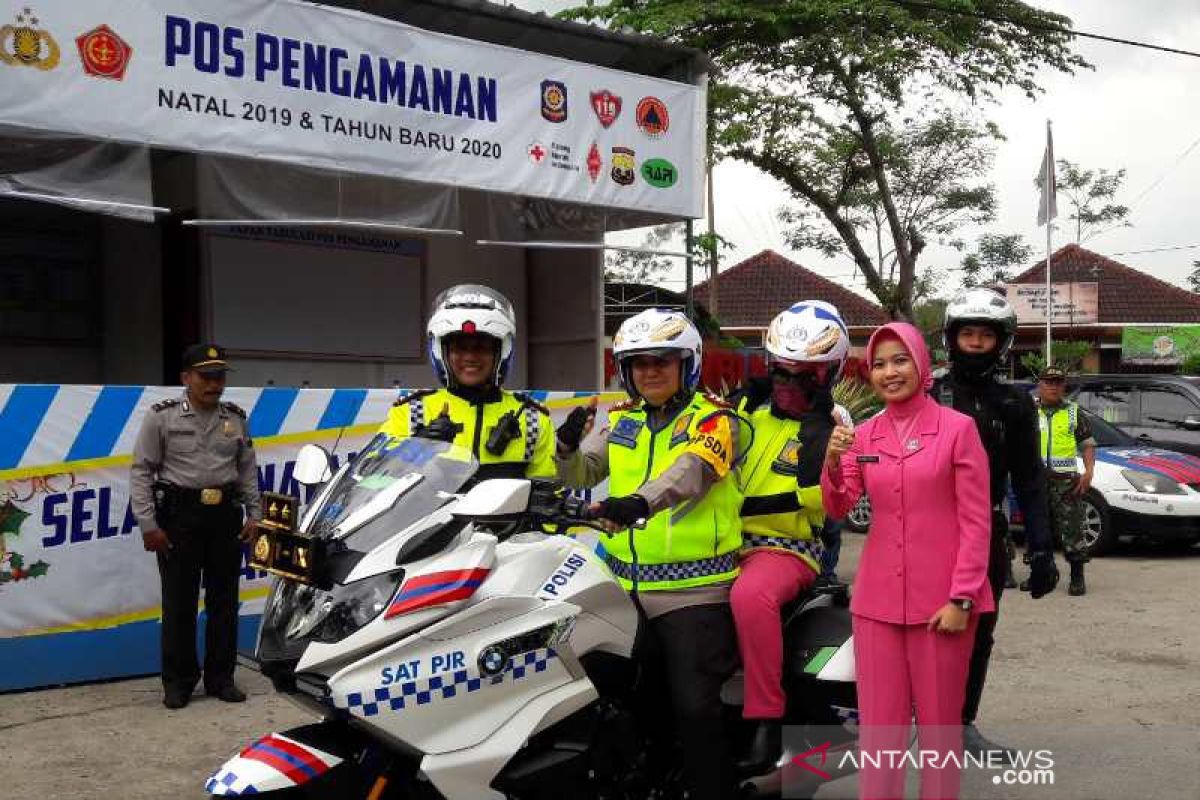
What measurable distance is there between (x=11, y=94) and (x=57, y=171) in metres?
0.61

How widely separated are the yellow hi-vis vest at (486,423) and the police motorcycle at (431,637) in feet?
1.82

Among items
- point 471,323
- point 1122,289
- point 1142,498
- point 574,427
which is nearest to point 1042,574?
point 574,427

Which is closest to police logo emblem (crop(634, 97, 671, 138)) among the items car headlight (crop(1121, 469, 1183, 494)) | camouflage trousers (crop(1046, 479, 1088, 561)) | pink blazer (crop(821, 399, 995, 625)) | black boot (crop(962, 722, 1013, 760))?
camouflage trousers (crop(1046, 479, 1088, 561))

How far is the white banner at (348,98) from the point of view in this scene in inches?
291

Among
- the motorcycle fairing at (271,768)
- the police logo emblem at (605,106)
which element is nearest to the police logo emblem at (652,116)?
the police logo emblem at (605,106)

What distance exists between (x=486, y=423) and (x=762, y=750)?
4.61ft

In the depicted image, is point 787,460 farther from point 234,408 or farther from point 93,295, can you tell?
point 93,295

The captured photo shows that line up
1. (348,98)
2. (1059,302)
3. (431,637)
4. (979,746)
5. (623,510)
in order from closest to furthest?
(431,637) < (623,510) < (979,746) < (348,98) < (1059,302)

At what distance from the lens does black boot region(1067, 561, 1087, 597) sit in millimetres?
9906

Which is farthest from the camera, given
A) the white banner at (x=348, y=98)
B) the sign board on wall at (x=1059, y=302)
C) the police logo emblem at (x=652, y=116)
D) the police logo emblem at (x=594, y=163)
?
the sign board on wall at (x=1059, y=302)

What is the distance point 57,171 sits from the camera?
762cm

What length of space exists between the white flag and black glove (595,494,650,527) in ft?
72.2

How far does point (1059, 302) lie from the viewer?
3600 centimetres

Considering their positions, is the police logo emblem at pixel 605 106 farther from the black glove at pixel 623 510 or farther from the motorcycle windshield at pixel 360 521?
the black glove at pixel 623 510
